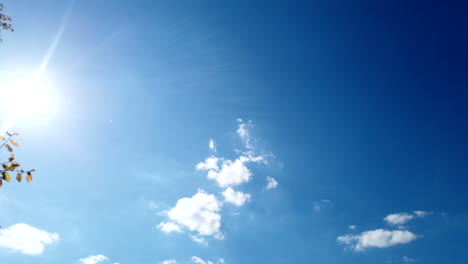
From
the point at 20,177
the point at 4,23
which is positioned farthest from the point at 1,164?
the point at 4,23

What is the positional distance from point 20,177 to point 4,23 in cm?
662

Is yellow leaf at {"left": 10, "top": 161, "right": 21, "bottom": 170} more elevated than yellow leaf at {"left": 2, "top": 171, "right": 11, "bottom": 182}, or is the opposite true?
yellow leaf at {"left": 10, "top": 161, "right": 21, "bottom": 170}

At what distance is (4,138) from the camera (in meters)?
5.64

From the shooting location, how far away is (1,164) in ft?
18.3

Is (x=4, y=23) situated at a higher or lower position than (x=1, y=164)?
higher

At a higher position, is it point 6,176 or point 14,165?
point 14,165

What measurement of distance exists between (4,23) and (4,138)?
5.80m

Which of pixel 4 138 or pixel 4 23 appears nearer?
pixel 4 138

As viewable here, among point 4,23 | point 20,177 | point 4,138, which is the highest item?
point 4,23

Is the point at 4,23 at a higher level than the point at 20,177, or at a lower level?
higher

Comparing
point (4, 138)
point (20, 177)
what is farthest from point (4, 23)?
point (20, 177)

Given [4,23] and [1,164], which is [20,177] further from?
[4,23]

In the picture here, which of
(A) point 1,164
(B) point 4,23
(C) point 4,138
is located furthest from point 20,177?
(B) point 4,23

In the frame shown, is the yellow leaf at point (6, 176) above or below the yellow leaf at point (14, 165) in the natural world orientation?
below
